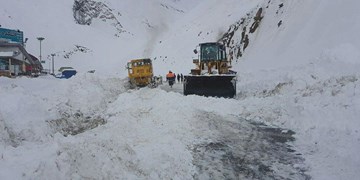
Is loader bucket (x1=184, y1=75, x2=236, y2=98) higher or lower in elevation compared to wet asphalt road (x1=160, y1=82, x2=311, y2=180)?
higher

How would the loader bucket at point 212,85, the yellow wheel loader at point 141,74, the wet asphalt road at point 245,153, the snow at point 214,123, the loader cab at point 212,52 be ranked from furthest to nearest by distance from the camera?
the yellow wheel loader at point 141,74, the loader cab at point 212,52, the loader bucket at point 212,85, the wet asphalt road at point 245,153, the snow at point 214,123

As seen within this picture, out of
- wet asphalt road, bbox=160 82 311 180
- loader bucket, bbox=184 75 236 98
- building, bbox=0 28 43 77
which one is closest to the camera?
wet asphalt road, bbox=160 82 311 180

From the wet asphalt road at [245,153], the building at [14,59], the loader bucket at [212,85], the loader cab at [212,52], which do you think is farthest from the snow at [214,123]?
the building at [14,59]

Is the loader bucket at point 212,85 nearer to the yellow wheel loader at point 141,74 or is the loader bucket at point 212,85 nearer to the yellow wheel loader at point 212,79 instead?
the yellow wheel loader at point 212,79

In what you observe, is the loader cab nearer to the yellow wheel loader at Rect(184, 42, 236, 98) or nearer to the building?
the yellow wheel loader at Rect(184, 42, 236, 98)

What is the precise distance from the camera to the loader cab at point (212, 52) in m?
25.9

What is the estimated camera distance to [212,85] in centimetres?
2306

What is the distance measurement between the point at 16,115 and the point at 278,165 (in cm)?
777

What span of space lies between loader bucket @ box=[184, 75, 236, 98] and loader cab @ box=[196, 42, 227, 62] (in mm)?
3134

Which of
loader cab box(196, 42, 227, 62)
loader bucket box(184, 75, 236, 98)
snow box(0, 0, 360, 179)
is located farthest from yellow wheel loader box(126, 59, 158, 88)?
loader bucket box(184, 75, 236, 98)

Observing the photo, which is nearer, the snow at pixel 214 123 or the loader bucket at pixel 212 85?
the snow at pixel 214 123

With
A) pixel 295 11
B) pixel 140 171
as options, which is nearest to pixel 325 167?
pixel 140 171

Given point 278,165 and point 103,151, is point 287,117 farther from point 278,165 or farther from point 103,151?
point 103,151

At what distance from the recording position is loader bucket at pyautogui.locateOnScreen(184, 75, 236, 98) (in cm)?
2248
